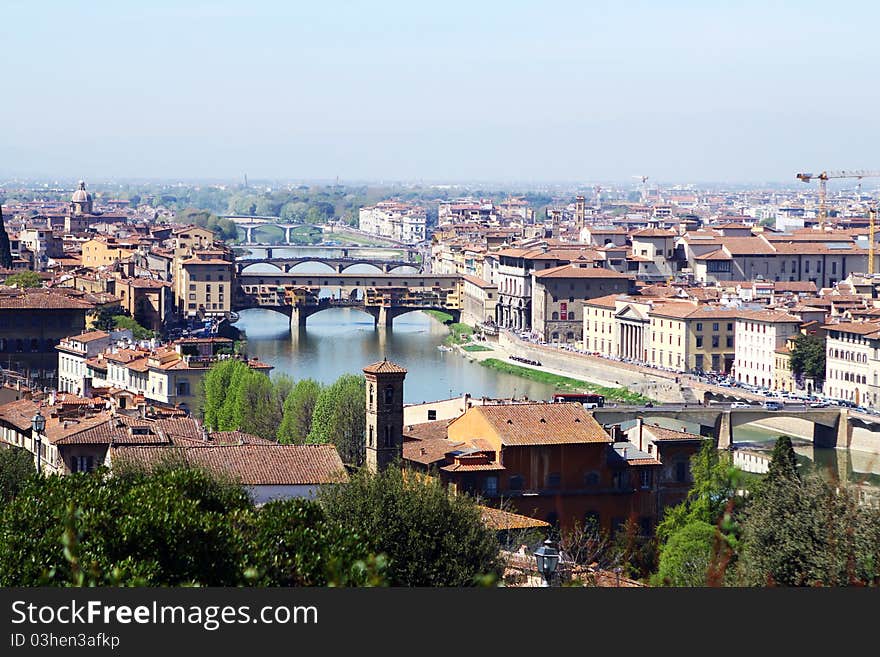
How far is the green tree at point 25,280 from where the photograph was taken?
87.3 ft

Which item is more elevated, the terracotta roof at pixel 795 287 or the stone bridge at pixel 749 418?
the terracotta roof at pixel 795 287

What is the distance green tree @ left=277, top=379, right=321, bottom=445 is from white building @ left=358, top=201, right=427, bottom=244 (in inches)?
2130

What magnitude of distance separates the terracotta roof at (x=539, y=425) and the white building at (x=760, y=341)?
12.6 metres

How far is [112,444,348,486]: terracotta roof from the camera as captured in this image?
31.2 ft

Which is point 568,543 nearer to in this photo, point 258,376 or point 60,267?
point 258,376

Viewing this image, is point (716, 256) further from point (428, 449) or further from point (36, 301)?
point (428, 449)

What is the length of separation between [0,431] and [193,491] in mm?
6759

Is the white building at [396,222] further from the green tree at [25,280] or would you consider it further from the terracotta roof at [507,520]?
the terracotta roof at [507,520]

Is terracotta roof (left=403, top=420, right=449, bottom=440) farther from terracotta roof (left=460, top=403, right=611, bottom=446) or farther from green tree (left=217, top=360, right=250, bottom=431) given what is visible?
green tree (left=217, top=360, right=250, bottom=431)

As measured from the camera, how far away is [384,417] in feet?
36.6

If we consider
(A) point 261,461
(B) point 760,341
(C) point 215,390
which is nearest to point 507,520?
(A) point 261,461

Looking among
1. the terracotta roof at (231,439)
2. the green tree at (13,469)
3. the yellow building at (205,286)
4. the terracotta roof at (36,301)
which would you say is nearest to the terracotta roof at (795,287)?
the yellow building at (205,286)

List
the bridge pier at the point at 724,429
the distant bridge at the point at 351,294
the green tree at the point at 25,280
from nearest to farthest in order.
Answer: the bridge pier at the point at 724,429, the green tree at the point at 25,280, the distant bridge at the point at 351,294

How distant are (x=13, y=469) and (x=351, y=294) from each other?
27.7 metres
